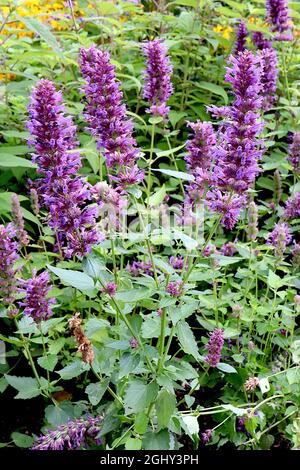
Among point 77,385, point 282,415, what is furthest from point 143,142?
point 282,415

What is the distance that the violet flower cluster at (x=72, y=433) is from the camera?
7.08ft

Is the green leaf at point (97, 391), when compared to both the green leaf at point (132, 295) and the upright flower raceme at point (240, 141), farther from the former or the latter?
the upright flower raceme at point (240, 141)

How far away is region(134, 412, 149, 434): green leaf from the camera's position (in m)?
1.96

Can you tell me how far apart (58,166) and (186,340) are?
0.67 m

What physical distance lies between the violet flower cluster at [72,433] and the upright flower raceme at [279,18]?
8.21 feet

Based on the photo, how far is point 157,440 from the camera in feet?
6.60

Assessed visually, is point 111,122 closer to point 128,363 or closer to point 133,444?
point 128,363

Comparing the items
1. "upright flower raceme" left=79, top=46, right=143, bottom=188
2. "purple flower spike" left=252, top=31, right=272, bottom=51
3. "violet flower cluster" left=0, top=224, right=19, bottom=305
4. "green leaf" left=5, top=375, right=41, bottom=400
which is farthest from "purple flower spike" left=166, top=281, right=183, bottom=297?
"purple flower spike" left=252, top=31, right=272, bottom=51

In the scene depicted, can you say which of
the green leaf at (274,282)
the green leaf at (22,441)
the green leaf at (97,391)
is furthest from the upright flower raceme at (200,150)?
the green leaf at (22,441)

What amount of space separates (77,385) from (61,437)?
514 millimetres

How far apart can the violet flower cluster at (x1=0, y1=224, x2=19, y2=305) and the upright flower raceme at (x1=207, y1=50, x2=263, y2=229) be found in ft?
2.44

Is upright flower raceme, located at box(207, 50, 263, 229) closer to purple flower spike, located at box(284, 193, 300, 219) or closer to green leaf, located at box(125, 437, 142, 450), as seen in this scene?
green leaf, located at box(125, 437, 142, 450)

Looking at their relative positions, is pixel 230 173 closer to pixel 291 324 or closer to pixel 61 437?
pixel 291 324

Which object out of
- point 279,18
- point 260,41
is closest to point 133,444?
point 279,18
